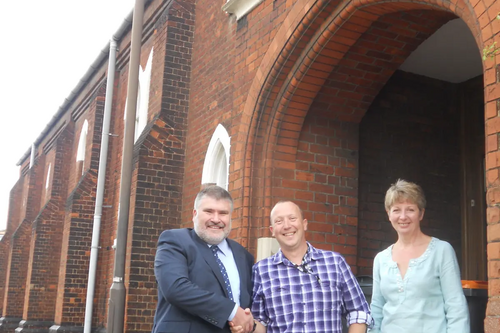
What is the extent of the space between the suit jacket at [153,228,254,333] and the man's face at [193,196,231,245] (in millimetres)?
62

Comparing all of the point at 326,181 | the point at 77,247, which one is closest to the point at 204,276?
the point at 326,181

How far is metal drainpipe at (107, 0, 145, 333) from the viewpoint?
327 inches

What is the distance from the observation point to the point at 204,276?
3.41m

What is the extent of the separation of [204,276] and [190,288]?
0.20 m

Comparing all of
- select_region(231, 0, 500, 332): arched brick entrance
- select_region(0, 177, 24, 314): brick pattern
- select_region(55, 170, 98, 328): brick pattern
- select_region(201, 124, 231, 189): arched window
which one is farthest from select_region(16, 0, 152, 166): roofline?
select_region(231, 0, 500, 332): arched brick entrance

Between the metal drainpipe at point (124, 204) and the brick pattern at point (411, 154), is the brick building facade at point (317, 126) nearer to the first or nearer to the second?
the brick pattern at point (411, 154)

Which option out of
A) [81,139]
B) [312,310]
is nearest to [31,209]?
[81,139]

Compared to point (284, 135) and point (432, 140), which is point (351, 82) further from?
point (432, 140)

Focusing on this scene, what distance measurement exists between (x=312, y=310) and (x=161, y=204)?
263 inches

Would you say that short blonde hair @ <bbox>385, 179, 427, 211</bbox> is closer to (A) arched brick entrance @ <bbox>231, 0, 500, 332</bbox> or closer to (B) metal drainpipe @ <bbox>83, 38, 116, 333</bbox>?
(A) arched brick entrance @ <bbox>231, 0, 500, 332</bbox>

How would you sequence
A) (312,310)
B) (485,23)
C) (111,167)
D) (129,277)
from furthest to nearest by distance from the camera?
1. (111,167)
2. (129,277)
3. (485,23)
4. (312,310)

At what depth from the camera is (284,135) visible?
7.15 metres

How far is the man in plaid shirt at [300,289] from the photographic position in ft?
11.6

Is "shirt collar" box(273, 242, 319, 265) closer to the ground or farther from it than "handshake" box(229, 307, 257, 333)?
farther from it
